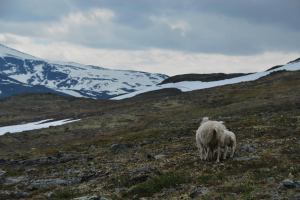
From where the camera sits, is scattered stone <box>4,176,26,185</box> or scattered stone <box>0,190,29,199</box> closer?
scattered stone <box>0,190,29,199</box>

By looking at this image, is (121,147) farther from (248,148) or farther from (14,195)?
(14,195)

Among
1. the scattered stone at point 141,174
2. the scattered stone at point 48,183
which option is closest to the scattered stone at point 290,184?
the scattered stone at point 141,174

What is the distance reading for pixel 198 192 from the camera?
2028 centimetres

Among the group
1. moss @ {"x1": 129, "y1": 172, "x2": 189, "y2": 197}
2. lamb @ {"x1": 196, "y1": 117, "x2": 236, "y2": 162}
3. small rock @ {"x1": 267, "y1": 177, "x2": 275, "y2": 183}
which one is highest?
lamb @ {"x1": 196, "y1": 117, "x2": 236, "y2": 162}

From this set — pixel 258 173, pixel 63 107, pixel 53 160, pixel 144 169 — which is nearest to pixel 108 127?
pixel 53 160

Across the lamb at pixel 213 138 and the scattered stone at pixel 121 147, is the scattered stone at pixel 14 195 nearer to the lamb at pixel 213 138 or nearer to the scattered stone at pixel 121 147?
the lamb at pixel 213 138

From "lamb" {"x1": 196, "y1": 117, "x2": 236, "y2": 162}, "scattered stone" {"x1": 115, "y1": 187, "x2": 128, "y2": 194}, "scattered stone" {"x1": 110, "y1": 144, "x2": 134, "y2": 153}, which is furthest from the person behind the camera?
"scattered stone" {"x1": 110, "y1": 144, "x2": 134, "y2": 153}

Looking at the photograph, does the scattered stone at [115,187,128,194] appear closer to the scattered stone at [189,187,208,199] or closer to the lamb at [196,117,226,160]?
the scattered stone at [189,187,208,199]

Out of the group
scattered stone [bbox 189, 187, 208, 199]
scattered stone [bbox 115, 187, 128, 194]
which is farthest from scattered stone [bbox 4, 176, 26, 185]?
scattered stone [bbox 189, 187, 208, 199]

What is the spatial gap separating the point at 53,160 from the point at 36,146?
30831 millimetres

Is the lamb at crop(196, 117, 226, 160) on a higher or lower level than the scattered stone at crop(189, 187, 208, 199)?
higher

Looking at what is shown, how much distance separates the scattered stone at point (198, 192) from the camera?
20016mm

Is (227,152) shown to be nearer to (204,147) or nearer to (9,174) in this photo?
(204,147)

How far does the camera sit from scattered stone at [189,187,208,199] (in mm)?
20016
